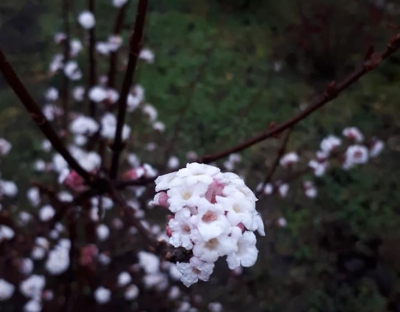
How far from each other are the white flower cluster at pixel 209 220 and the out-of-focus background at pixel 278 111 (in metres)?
1.95

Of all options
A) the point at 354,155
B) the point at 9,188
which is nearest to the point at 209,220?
the point at 354,155

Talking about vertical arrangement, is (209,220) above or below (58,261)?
above

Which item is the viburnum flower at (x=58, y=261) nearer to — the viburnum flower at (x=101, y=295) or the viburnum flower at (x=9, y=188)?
the viburnum flower at (x=101, y=295)

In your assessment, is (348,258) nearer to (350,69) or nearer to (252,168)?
(252,168)

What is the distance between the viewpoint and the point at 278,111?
3516 mm

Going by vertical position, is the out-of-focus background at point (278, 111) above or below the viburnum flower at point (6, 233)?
below

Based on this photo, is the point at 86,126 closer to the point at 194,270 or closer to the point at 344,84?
the point at 344,84

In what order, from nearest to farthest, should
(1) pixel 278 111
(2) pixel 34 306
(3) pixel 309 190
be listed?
(2) pixel 34 306 → (3) pixel 309 190 → (1) pixel 278 111

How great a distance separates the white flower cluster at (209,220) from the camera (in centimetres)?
78

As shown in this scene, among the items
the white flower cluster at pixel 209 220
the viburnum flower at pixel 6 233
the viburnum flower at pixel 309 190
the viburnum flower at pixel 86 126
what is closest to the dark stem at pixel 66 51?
the viburnum flower at pixel 86 126

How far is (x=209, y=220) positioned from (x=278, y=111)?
2.80m

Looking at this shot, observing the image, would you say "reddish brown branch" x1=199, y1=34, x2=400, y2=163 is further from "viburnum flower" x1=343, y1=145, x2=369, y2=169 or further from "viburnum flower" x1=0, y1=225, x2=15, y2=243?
"viburnum flower" x1=343, y1=145, x2=369, y2=169

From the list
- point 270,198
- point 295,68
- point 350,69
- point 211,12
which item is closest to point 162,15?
point 211,12

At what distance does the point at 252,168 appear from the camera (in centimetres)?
321
